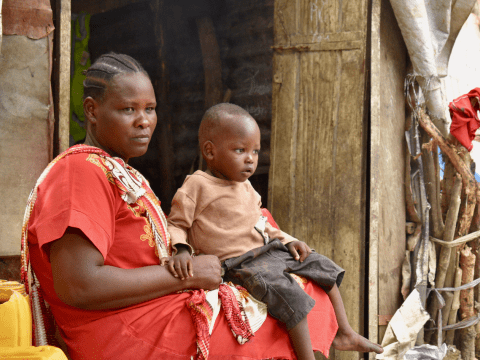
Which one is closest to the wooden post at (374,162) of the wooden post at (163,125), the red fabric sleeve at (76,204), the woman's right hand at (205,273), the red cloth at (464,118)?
the red cloth at (464,118)

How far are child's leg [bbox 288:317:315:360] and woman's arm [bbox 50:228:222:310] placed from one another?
658 millimetres

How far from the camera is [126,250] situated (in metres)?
1.67

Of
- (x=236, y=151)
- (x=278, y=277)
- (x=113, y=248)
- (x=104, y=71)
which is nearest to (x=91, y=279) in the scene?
(x=113, y=248)

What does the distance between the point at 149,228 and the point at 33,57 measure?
1.12 m

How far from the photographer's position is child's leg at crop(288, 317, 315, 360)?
6.57 feet

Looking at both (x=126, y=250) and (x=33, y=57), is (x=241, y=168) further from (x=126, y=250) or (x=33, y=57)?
(x=33, y=57)

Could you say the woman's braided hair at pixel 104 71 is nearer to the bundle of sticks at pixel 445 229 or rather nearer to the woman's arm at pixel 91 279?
the woman's arm at pixel 91 279

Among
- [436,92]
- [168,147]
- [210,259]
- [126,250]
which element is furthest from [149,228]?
[168,147]

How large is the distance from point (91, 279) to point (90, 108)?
642 millimetres

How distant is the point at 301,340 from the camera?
201cm

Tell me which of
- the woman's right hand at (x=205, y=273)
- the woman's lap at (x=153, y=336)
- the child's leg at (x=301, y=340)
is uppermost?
the woman's right hand at (x=205, y=273)

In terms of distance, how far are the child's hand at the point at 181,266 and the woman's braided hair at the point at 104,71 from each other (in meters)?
0.63

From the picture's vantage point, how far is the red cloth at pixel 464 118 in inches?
134

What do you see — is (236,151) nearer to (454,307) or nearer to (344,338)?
(344,338)
